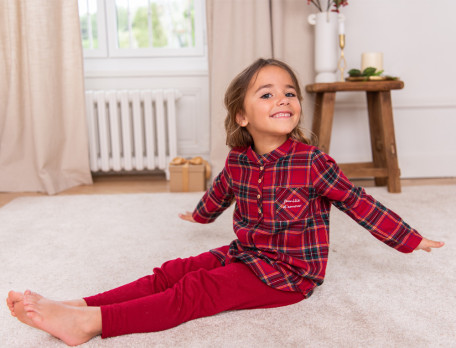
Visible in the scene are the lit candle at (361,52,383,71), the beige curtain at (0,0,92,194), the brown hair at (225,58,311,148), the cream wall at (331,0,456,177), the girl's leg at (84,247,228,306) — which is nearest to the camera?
the girl's leg at (84,247,228,306)

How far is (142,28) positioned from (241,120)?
6.52 feet

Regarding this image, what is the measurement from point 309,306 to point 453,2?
7.40ft

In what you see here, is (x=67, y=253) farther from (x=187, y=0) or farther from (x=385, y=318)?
(x=187, y=0)

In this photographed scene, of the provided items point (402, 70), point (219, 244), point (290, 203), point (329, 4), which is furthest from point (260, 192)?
point (402, 70)

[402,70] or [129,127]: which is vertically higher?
[402,70]

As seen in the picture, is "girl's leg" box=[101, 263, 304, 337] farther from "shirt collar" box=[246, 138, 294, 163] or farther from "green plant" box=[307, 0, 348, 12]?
"green plant" box=[307, 0, 348, 12]

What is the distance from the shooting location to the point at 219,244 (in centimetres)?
144

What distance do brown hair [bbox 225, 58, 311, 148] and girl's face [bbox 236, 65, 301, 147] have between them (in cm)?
1

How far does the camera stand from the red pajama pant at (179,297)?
870 millimetres

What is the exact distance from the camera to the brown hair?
3.55 feet

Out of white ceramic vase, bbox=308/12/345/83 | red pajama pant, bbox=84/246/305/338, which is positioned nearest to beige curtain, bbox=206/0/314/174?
white ceramic vase, bbox=308/12/345/83

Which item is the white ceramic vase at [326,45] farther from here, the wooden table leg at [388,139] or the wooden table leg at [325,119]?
the wooden table leg at [388,139]

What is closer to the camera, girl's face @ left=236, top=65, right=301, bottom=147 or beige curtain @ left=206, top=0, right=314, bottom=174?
girl's face @ left=236, top=65, right=301, bottom=147

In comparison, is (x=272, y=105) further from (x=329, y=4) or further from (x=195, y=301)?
(x=329, y=4)
